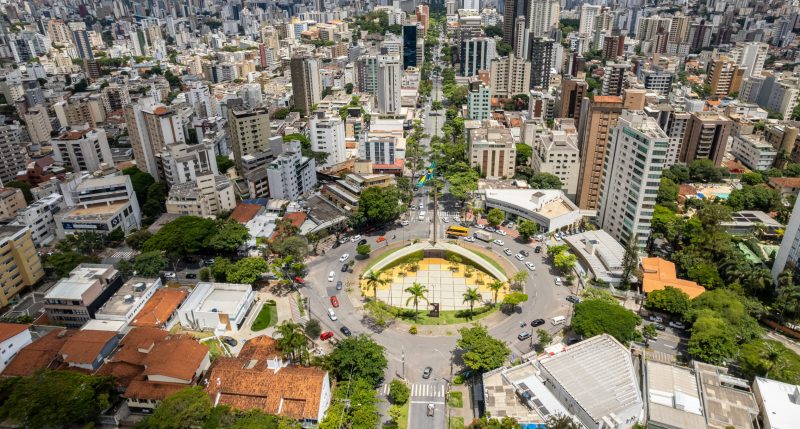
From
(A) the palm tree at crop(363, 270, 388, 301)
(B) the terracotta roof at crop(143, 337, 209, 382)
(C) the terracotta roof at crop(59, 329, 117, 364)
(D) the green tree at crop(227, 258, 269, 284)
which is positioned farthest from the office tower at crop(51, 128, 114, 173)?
(A) the palm tree at crop(363, 270, 388, 301)

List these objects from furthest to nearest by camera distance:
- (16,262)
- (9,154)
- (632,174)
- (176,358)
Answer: (9,154)
(632,174)
(16,262)
(176,358)

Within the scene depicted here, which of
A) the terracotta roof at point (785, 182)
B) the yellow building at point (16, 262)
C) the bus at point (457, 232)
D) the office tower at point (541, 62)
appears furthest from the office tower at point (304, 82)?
the terracotta roof at point (785, 182)

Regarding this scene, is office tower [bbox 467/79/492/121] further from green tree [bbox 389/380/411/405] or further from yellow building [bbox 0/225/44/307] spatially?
yellow building [bbox 0/225/44/307]

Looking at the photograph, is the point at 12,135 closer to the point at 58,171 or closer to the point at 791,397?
the point at 58,171

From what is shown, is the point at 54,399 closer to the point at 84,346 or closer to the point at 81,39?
the point at 84,346

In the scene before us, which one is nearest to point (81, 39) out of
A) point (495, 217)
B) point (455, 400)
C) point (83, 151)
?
point (83, 151)

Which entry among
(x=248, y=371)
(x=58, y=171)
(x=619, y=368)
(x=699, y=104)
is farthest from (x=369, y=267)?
(x=699, y=104)
